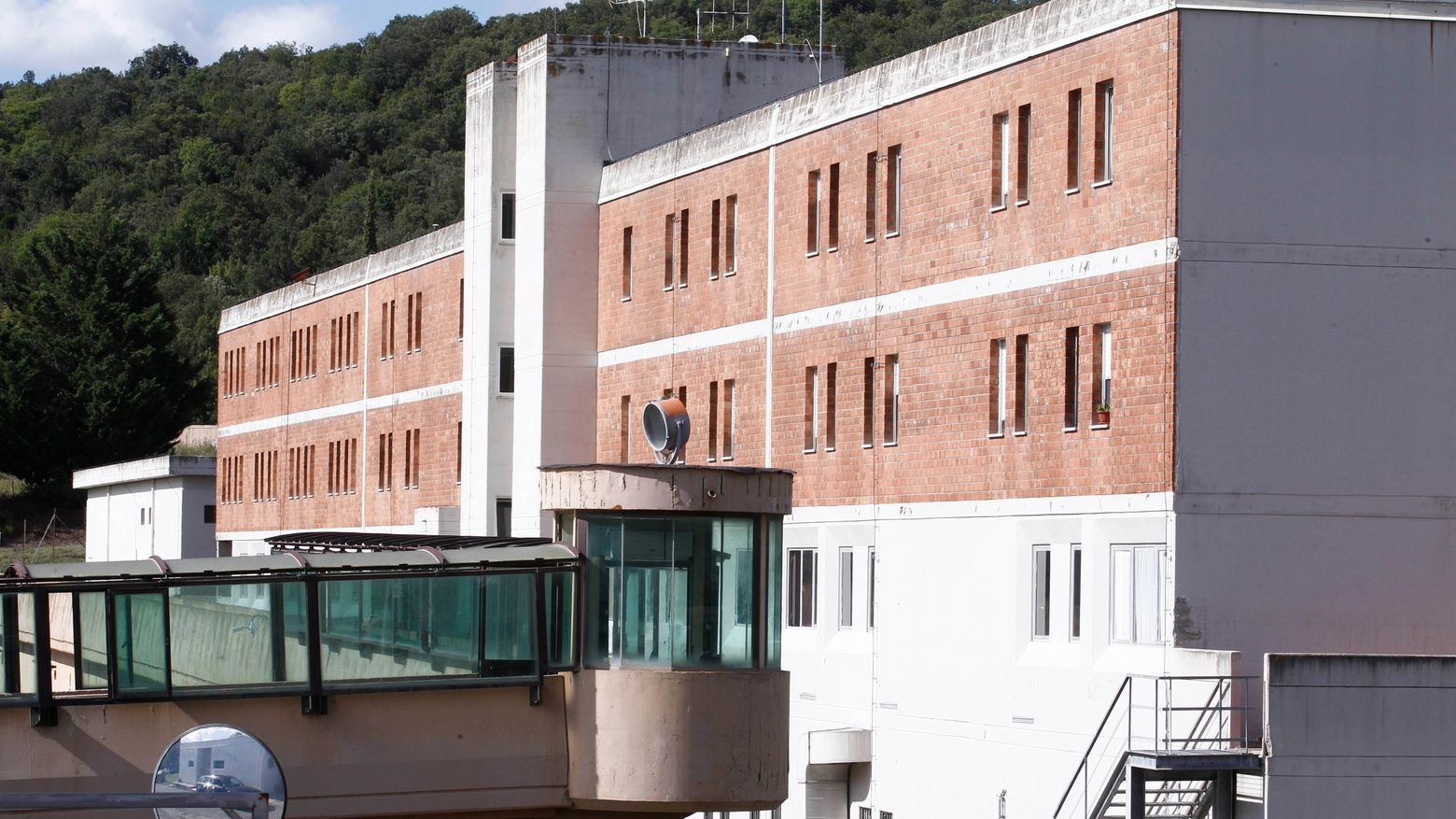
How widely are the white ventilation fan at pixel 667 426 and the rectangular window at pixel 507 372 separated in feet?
46.2

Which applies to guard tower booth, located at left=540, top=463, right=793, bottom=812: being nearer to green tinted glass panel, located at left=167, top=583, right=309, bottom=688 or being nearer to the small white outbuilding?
green tinted glass panel, located at left=167, top=583, right=309, bottom=688

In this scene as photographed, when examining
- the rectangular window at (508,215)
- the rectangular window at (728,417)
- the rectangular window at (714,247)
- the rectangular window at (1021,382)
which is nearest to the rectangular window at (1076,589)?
the rectangular window at (1021,382)

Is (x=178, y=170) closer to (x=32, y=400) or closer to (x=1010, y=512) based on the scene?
(x=32, y=400)

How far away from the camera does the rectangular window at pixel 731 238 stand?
34438mm

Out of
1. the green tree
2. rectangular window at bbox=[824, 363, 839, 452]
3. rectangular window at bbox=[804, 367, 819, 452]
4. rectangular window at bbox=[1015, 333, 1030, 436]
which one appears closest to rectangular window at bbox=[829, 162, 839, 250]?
rectangular window at bbox=[824, 363, 839, 452]

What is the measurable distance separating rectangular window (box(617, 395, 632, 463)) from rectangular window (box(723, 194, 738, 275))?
4263 mm

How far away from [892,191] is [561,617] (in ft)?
37.1

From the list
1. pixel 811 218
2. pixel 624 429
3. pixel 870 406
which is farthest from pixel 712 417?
pixel 870 406

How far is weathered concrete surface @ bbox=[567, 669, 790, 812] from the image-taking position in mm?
20344

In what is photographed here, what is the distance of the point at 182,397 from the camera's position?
302 ft

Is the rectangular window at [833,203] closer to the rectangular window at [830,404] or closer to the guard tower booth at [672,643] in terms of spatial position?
the rectangular window at [830,404]

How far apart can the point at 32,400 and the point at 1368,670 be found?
74.4 meters

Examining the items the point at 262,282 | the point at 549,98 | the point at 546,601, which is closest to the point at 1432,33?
the point at 546,601

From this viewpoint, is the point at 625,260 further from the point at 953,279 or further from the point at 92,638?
the point at 92,638
